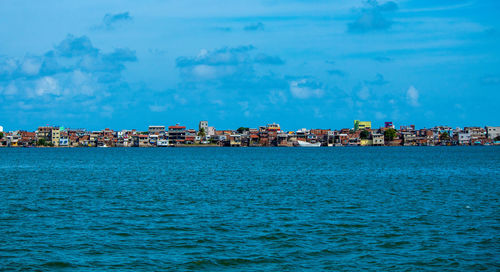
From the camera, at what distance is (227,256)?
16.8m

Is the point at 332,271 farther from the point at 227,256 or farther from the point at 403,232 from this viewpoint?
the point at 403,232

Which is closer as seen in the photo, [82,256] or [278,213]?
[82,256]

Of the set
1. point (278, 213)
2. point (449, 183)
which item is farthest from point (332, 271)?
point (449, 183)

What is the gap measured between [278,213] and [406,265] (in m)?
10.0

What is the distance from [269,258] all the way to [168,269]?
3008mm

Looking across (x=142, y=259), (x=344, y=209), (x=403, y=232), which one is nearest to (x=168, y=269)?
(x=142, y=259)

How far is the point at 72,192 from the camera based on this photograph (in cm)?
3581

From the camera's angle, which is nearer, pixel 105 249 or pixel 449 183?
pixel 105 249

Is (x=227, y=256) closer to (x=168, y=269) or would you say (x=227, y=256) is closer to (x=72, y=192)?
(x=168, y=269)

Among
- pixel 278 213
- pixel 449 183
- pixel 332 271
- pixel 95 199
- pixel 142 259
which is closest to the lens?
pixel 332 271

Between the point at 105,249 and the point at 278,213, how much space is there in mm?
9560

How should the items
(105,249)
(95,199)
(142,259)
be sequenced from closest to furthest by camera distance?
(142,259)
(105,249)
(95,199)

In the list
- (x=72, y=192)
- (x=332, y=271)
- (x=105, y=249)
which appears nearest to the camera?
(x=332, y=271)

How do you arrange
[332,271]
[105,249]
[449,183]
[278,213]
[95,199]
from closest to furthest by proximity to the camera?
1. [332,271]
2. [105,249]
3. [278,213]
4. [95,199]
5. [449,183]
